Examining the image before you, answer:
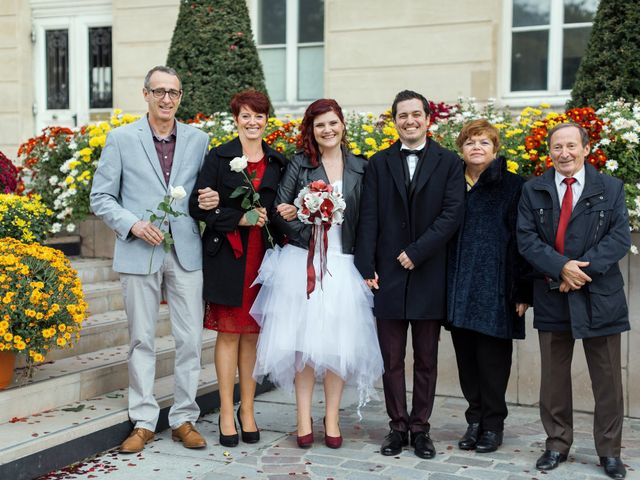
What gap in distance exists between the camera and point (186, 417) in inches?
192

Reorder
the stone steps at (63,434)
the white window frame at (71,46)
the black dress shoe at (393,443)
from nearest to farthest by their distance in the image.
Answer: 1. the stone steps at (63,434)
2. the black dress shoe at (393,443)
3. the white window frame at (71,46)

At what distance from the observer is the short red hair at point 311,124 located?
4680 mm

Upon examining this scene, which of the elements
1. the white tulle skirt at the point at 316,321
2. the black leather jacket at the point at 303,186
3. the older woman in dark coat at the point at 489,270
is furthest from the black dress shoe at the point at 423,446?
the black leather jacket at the point at 303,186

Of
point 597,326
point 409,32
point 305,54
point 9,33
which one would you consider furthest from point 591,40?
point 9,33

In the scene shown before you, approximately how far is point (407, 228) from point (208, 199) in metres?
1.19

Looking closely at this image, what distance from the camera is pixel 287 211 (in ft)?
15.3

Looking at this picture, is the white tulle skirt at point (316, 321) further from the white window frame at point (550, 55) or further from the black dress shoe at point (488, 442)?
the white window frame at point (550, 55)

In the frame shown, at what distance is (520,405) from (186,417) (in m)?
2.65

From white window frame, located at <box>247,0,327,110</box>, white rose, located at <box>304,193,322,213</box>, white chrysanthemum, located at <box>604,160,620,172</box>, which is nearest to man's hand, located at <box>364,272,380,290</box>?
white rose, located at <box>304,193,322,213</box>

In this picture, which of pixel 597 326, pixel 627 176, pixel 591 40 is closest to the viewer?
pixel 597 326

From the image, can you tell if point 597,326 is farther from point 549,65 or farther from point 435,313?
point 549,65

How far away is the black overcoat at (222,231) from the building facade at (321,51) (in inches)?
215

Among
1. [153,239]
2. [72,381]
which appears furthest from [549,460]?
[72,381]

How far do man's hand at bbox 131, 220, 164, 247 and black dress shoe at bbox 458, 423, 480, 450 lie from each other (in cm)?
224
